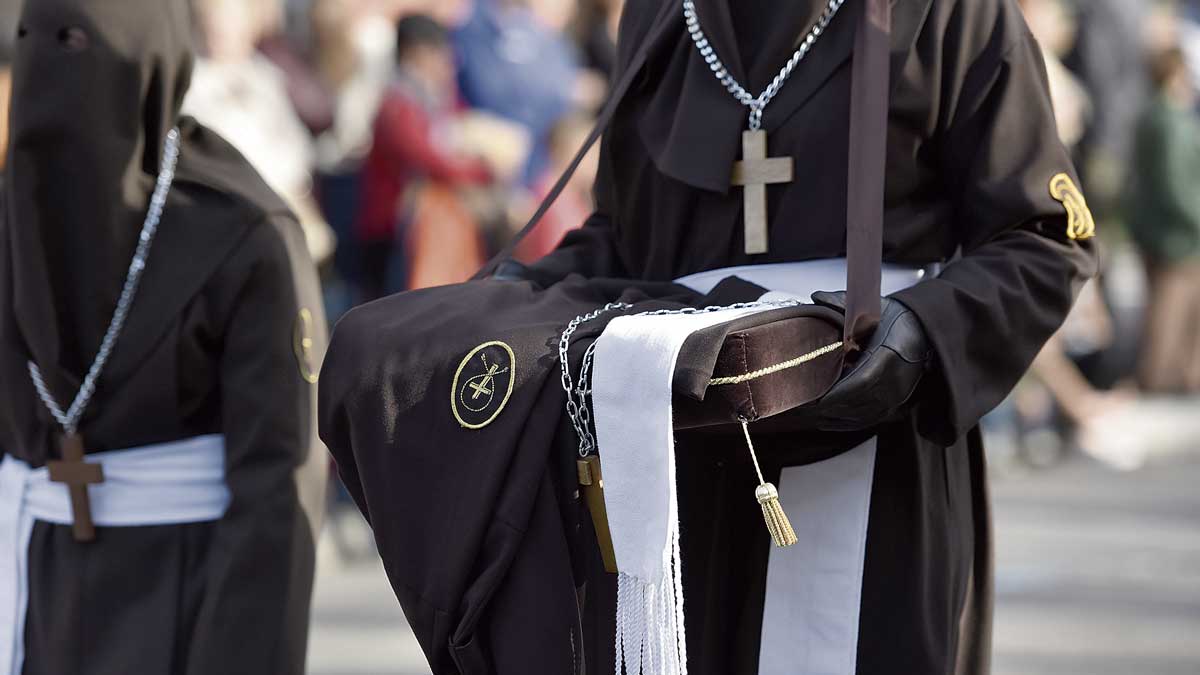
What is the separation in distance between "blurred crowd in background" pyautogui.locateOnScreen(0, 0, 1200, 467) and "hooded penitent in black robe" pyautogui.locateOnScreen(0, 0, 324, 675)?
213 cm

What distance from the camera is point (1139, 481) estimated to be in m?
9.20

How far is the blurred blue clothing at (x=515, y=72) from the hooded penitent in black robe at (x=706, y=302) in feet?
17.0

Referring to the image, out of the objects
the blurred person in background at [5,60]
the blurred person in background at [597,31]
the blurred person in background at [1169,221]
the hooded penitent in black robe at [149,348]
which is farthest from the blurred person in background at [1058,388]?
the hooded penitent in black robe at [149,348]

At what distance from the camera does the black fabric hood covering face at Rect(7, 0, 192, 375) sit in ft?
9.82

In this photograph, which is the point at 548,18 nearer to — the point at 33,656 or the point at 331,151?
the point at 331,151

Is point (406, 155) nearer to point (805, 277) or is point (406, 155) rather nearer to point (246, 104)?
point (246, 104)

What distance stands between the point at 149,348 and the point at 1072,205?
5.13ft

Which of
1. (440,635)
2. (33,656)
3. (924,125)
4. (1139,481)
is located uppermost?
(924,125)

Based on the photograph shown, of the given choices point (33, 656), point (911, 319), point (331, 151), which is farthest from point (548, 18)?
point (911, 319)

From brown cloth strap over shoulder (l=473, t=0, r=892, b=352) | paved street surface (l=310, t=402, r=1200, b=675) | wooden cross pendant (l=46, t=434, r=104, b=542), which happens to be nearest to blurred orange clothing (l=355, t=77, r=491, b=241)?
paved street surface (l=310, t=402, r=1200, b=675)

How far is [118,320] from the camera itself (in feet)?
10.2

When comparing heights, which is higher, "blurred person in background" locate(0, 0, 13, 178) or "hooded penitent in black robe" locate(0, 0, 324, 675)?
"blurred person in background" locate(0, 0, 13, 178)

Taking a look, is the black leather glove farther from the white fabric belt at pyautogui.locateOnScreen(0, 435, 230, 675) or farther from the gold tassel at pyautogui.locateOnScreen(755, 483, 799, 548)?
the white fabric belt at pyautogui.locateOnScreen(0, 435, 230, 675)

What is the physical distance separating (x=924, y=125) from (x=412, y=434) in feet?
2.83
